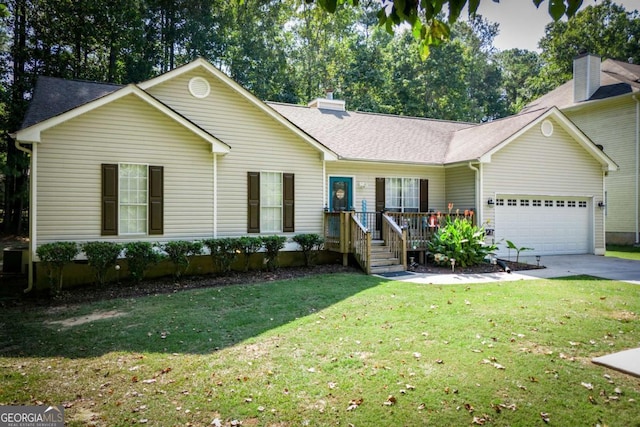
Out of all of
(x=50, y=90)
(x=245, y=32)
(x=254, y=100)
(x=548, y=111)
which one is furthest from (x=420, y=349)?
(x=245, y=32)

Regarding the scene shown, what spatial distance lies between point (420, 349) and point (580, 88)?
22.9 meters

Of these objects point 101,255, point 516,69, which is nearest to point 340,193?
point 101,255

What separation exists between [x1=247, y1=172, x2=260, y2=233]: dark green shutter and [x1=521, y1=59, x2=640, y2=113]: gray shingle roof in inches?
632

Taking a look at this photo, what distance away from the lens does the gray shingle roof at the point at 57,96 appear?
1037cm

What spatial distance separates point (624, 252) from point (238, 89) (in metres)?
16.8

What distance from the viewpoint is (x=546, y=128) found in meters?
15.7

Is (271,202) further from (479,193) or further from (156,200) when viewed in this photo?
(479,193)

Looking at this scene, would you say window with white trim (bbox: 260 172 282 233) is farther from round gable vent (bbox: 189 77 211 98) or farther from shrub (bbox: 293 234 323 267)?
round gable vent (bbox: 189 77 211 98)

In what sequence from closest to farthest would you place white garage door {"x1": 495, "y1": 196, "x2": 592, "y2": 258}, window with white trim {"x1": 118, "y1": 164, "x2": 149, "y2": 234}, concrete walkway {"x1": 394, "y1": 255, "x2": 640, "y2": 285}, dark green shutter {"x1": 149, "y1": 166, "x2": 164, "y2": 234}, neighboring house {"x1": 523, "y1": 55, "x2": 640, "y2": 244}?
concrete walkway {"x1": 394, "y1": 255, "x2": 640, "y2": 285}
window with white trim {"x1": 118, "y1": 164, "x2": 149, "y2": 234}
dark green shutter {"x1": 149, "y1": 166, "x2": 164, "y2": 234}
white garage door {"x1": 495, "y1": 196, "x2": 592, "y2": 258}
neighboring house {"x1": 523, "y1": 55, "x2": 640, "y2": 244}

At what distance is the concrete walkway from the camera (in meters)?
10.5

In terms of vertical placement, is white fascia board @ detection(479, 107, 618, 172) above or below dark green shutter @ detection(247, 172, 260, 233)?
above

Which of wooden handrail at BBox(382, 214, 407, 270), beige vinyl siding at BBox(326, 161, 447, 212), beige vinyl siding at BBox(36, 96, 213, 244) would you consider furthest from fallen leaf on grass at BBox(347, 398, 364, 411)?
beige vinyl siding at BBox(326, 161, 447, 212)

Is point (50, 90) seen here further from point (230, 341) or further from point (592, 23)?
point (592, 23)

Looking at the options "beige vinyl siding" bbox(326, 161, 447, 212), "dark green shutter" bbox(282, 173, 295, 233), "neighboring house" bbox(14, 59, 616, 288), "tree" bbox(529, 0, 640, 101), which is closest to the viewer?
"neighboring house" bbox(14, 59, 616, 288)
